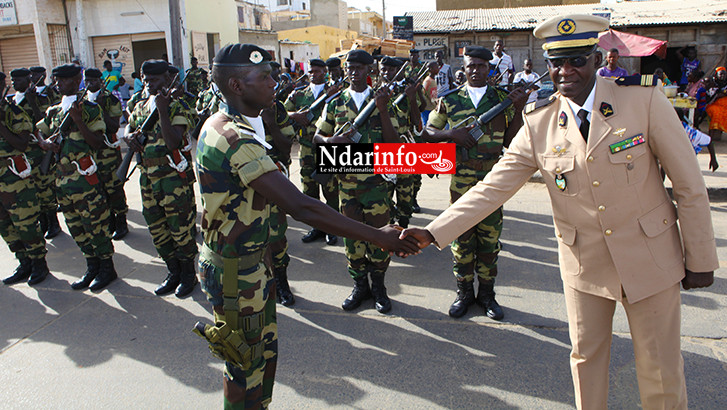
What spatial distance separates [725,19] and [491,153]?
40.7 feet

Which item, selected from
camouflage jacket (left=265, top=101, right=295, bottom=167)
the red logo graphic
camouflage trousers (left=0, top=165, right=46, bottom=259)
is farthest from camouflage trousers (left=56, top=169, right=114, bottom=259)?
the red logo graphic

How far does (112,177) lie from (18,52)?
1655 cm

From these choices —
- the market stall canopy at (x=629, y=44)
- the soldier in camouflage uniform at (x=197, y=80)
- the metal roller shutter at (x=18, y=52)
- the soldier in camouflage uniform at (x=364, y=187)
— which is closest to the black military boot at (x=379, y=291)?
the soldier in camouflage uniform at (x=364, y=187)

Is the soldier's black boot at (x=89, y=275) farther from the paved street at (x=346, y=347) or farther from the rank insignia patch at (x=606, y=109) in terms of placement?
the rank insignia patch at (x=606, y=109)

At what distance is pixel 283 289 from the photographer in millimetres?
4352

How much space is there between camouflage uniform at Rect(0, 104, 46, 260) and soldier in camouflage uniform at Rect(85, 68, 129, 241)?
0.68 meters

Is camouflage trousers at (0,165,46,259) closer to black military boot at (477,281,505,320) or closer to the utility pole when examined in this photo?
black military boot at (477,281,505,320)

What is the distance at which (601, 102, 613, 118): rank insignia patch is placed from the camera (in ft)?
6.97

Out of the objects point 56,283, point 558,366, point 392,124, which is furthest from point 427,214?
point 56,283

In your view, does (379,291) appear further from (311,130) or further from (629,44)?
(629,44)

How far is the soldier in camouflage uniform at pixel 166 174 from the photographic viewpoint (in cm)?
446

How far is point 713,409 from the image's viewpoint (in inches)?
105

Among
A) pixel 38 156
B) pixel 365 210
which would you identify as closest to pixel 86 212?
pixel 38 156

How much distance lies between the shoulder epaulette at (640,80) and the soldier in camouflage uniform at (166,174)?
11.8 ft
